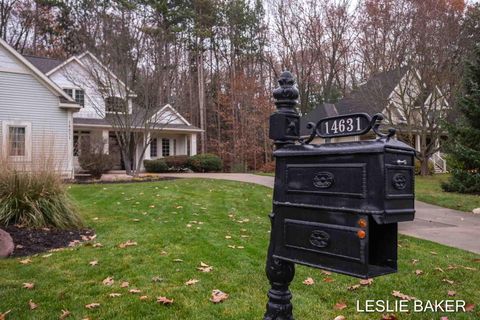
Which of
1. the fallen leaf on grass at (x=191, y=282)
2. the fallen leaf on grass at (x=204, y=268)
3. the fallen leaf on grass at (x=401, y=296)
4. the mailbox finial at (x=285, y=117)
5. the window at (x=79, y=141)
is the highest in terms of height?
the window at (x=79, y=141)

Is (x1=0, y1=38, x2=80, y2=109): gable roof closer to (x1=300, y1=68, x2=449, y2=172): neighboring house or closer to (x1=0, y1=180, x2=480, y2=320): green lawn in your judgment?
(x1=300, y1=68, x2=449, y2=172): neighboring house

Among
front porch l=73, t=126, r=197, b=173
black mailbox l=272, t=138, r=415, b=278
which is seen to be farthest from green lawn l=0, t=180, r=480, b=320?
front porch l=73, t=126, r=197, b=173

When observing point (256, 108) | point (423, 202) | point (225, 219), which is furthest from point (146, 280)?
point (256, 108)

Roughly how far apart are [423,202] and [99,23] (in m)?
14.5

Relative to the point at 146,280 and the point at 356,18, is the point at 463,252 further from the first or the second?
the point at 356,18

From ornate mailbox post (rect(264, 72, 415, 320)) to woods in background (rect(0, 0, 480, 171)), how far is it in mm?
15998

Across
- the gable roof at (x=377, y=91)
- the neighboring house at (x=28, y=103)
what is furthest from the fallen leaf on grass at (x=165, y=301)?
the gable roof at (x=377, y=91)

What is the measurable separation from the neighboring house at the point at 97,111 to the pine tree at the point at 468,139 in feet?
39.9

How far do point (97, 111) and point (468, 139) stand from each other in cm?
1775

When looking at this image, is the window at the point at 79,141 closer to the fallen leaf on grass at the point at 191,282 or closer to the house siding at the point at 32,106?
the house siding at the point at 32,106

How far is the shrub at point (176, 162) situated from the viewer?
24439 millimetres

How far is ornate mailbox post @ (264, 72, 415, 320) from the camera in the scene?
69.7 inches

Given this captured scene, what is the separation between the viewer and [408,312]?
3.52 meters

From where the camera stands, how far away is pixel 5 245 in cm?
527
